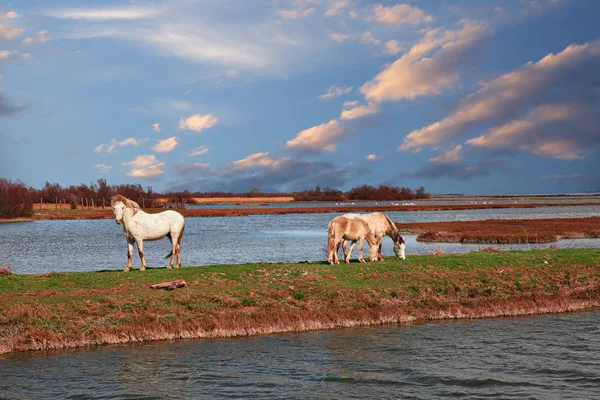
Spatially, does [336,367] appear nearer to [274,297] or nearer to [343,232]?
[274,297]

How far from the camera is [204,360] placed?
1502 centimetres

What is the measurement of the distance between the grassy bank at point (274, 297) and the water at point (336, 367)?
2.43 ft

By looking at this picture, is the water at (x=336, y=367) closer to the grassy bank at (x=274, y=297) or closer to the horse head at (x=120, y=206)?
the grassy bank at (x=274, y=297)

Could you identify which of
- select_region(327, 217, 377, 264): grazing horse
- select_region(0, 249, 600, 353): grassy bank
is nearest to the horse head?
select_region(0, 249, 600, 353): grassy bank

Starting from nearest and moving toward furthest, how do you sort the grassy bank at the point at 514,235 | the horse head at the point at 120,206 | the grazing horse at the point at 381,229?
1. the horse head at the point at 120,206
2. the grazing horse at the point at 381,229
3. the grassy bank at the point at 514,235

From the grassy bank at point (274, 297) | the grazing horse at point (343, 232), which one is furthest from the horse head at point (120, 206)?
the grazing horse at point (343, 232)

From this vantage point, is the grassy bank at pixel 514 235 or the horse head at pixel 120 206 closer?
the horse head at pixel 120 206

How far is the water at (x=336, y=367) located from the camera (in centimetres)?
1268

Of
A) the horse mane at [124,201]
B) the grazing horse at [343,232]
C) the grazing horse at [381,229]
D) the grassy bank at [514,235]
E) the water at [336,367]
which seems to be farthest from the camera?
the grassy bank at [514,235]

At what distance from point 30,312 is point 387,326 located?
11.5 m

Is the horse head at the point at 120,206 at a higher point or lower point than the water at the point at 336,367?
higher

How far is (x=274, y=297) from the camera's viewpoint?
1953cm

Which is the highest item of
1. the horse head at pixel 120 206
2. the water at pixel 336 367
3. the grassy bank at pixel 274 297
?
the horse head at pixel 120 206

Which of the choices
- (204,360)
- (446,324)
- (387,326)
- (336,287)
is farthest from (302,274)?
(204,360)
